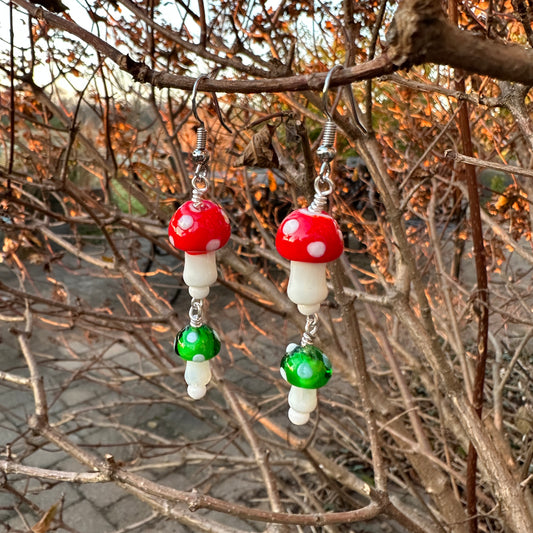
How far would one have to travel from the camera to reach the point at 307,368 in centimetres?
111

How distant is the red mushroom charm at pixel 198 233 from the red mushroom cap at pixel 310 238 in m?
0.19

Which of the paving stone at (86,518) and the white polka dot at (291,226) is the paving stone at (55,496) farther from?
the white polka dot at (291,226)

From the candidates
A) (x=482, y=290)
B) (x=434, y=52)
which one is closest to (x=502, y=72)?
(x=434, y=52)

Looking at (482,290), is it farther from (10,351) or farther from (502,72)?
(10,351)

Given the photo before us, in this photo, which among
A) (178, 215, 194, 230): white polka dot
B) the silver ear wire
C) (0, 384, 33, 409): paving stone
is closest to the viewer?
the silver ear wire

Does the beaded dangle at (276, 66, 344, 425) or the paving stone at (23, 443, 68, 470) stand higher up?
the beaded dangle at (276, 66, 344, 425)

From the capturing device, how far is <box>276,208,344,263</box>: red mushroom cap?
94 cm

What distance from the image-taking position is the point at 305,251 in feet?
3.09

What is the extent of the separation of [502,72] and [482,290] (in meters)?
1.15

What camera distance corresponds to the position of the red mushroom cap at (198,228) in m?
1.08

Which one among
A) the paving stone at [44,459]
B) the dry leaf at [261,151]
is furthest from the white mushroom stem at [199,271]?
the paving stone at [44,459]

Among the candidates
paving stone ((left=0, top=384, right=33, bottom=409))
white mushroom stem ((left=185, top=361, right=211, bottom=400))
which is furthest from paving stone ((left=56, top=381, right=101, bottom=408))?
white mushroom stem ((left=185, top=361, right=211, bottom=400))

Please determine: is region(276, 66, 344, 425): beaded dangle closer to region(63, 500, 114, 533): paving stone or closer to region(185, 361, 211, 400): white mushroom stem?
region(185, 361, 211, 400): white mushroom stem

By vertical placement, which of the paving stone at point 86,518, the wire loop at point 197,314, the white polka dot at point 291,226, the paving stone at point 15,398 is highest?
the white polka dot at point 291,226
